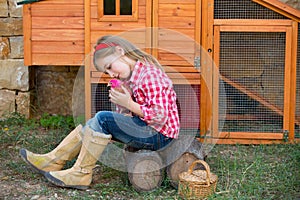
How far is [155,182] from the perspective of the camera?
3859 mm

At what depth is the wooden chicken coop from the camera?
16.3ft

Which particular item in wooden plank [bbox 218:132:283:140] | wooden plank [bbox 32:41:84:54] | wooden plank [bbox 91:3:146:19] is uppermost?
wooden plank [bbox 91:3:146:19]

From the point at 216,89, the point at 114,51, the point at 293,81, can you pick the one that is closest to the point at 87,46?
the point at 216,89

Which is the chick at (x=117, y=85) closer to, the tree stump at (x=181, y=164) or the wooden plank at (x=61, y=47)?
the tree stump at (x=181, y=164)

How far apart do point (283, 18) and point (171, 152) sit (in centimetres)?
184

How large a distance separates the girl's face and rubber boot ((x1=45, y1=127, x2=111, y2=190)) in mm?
411

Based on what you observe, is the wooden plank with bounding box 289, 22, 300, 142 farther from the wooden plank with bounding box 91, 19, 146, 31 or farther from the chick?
the chick

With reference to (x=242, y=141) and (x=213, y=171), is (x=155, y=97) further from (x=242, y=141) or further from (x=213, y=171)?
(x=242, y=141)

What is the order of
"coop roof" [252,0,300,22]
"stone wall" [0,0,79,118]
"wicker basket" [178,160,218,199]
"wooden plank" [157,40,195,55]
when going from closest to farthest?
"wicker basket" [178,160,218,199]
"coop roof" [252,0,300,22]
"wooden plank" [157,40,195,55]
"stone wall" [0,0,79,118]

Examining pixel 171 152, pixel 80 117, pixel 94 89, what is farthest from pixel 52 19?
pixel 171 152

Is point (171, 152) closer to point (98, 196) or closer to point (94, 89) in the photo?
point (98, 196)

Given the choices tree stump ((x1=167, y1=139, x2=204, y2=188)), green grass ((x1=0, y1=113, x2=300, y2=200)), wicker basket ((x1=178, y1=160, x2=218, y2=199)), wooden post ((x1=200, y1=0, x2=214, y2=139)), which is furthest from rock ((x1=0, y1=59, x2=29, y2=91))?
wicker basket ((x1=178, y1=160, x2=218, y2=199))

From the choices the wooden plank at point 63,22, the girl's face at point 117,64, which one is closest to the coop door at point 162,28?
the wooden plank at point 63,22

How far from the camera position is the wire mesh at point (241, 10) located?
4.98 m
